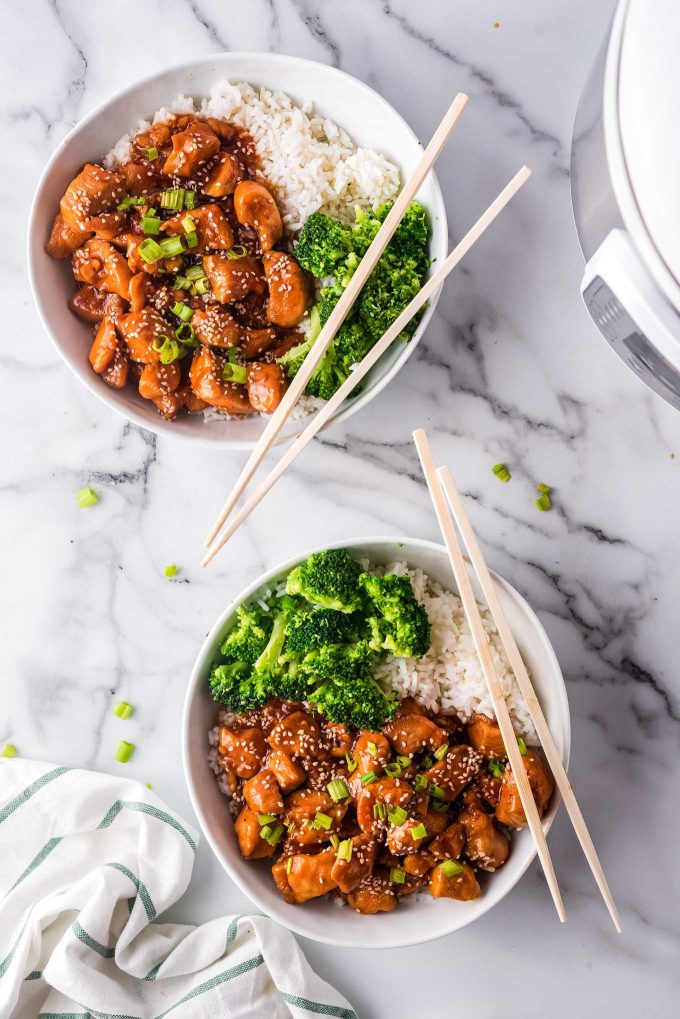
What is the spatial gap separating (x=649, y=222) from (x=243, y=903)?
2.27 meters

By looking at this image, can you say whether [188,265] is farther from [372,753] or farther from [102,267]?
[372,753]

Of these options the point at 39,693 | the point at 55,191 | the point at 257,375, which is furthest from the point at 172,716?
the point at 55,191

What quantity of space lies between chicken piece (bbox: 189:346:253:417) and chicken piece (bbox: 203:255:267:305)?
156mm

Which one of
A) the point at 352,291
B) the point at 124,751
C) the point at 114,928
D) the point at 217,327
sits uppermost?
the point at 352,291

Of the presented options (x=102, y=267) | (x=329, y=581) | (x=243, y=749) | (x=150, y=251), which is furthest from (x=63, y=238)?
(x=243, y=749)

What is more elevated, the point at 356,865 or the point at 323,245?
the point at 323,245

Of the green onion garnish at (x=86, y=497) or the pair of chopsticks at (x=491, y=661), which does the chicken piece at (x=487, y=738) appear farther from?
the green onion garnish at (x=86, y=497)

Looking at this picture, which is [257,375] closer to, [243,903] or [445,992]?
[243,903]

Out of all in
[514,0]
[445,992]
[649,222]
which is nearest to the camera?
[649,222]

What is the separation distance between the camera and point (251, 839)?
7.93 feet

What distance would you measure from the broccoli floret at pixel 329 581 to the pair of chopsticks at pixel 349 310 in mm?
229

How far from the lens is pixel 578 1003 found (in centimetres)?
272

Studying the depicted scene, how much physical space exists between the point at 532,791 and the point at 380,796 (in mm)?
398

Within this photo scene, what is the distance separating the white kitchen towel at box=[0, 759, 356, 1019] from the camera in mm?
2613
